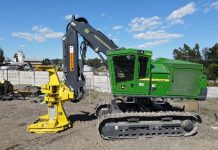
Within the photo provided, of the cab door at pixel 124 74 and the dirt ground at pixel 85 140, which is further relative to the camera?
the cab door at pixel 124 74

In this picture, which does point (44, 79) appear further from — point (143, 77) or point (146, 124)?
point (146, 124)

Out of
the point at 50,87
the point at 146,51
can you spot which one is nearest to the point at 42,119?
the point at 50,87

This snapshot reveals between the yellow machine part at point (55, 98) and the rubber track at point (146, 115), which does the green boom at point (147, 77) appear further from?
the yellow machine part at point (55, 98)

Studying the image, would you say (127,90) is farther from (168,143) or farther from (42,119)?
(42,119)

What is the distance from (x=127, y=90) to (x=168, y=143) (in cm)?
226

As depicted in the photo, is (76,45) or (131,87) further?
(76,45)

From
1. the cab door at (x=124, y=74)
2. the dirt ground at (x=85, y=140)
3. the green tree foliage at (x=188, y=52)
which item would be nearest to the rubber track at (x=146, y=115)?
the dirt ground at (x=85, y=140)

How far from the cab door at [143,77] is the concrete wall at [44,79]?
1604cm

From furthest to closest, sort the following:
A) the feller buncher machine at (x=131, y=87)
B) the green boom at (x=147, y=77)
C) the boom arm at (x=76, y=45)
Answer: the boom arm at (x=76, y=45), the green boom at (x=147, y=77), the feller buncher machine at (x=131, y=87)

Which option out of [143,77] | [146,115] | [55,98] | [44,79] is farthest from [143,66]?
[44,79]

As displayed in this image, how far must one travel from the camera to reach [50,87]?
11.1 meters

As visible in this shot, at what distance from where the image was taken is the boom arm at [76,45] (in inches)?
456

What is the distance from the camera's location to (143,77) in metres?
10.4

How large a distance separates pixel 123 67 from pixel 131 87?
29.3 inches
